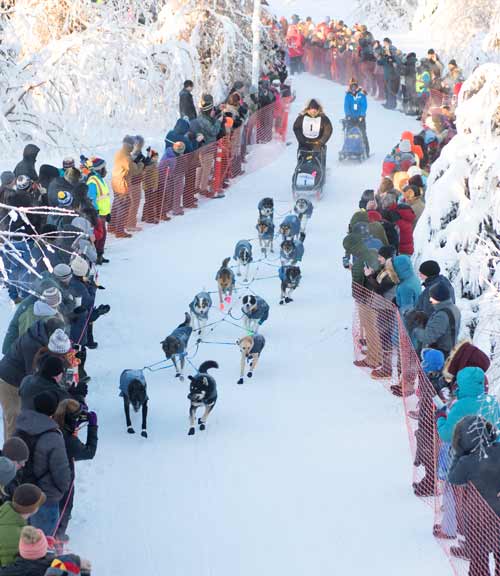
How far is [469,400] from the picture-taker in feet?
26.9

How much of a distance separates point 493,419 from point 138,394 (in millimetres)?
3613

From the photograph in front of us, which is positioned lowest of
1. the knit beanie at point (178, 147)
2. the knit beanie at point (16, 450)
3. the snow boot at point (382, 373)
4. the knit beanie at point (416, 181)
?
the snow boot at point (382, 373)

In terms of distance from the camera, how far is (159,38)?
2305cm

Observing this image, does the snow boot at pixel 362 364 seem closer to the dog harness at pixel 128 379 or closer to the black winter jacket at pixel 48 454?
the dog harness at pixel 128 379

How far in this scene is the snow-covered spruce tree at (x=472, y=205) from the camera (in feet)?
37.7

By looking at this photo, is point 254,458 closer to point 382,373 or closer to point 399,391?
point 399,391

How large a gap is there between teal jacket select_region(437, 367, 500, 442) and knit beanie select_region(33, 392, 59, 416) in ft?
9.76

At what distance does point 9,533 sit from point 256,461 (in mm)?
3699

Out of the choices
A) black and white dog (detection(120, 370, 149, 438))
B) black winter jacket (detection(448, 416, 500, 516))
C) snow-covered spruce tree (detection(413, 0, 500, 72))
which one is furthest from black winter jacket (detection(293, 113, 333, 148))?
snow-covered spruce tree (detection(413, 0, 500, 72))

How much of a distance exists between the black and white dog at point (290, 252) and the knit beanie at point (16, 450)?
298 inches

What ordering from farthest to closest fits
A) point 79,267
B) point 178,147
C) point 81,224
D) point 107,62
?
point 107,62, point 178,147, point 81,224, point 79,267

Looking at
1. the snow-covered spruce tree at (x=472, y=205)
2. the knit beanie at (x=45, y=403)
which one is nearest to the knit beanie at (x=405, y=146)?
the snow-covered spruce tree at (x=472, y=205)

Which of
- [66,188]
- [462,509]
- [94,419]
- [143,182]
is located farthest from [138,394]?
[143,182]

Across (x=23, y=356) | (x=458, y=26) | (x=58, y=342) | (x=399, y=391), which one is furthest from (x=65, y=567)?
(x=458, y=26)
